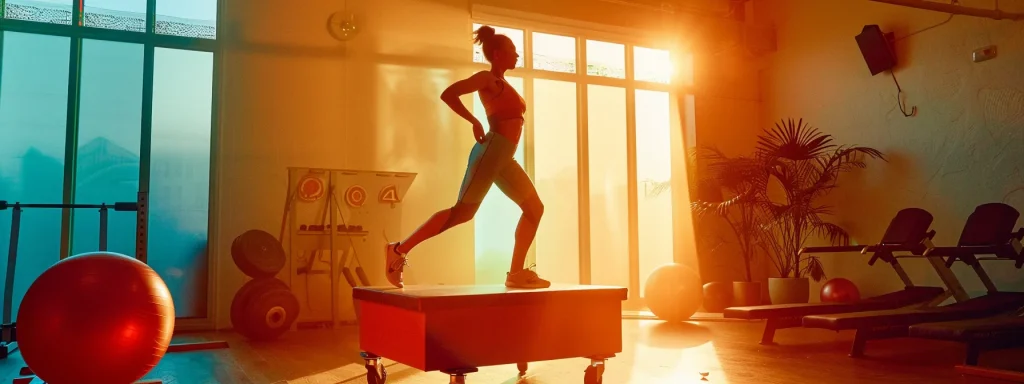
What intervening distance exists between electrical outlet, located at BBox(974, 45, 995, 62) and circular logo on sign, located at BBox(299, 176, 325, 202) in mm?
5819

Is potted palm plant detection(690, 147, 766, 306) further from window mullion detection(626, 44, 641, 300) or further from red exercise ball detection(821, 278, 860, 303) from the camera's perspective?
red exercise ball detection(821, 278, 860, 303)

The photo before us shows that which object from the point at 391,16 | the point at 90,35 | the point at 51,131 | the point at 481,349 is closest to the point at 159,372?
the point at 481,349

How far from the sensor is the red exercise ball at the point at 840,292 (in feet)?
20.6

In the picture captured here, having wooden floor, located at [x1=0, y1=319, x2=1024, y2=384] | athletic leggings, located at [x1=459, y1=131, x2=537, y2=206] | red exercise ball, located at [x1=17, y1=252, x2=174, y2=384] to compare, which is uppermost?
athletic leggings, located at [x1=459, y1=131, x2=537, y2=206]

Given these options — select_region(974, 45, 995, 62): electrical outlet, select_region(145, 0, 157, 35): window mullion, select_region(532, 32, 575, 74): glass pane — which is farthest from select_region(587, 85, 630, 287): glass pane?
select_region(145, 0, 157, 35): window mullion

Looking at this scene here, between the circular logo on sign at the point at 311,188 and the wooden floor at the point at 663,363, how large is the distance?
4.06ft

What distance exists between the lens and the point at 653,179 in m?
8.58

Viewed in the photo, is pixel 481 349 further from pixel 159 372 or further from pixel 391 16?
pixel 391 16

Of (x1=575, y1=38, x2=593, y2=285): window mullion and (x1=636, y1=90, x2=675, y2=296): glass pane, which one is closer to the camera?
(x1=575, y1=38, x2=593, y2=285): window mullion

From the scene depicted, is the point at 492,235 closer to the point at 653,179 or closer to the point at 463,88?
the point at 653,179

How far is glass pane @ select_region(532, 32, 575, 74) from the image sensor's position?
789 cm

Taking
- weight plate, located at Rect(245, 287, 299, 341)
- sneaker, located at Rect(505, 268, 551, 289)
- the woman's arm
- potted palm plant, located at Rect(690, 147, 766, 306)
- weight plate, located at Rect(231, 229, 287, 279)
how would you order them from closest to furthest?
the woman's arm < sneaker, located at Rect(505, 268, 551, 289) < weight plate, located at Rect(245, 287, 299, 341) < weight plate, located at Rect(231, 229, 287, 279) < potted palm plant, located at Rect(690, 147, 766, 306)

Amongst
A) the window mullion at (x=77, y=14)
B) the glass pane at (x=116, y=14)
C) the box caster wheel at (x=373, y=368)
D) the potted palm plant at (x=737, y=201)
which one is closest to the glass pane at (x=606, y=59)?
the potted palm plant at (x=737, y=201)

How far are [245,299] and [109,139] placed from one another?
2.01 m
